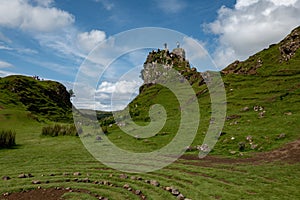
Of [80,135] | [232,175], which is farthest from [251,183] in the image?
[80,135]

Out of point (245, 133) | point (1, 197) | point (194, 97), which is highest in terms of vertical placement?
point (194, 97)

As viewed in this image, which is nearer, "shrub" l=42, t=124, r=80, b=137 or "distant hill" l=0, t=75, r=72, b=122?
"shrub" l=42, t=124, r=80, b=137

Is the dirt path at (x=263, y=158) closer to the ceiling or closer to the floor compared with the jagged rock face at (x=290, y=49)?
closer to the floor

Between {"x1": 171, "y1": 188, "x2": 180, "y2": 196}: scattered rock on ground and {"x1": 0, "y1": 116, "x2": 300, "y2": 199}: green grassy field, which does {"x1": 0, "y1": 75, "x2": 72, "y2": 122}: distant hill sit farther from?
{"x1": 171, "y1": 188, "x2": 180, "y2": 196}: scattered rock on ground

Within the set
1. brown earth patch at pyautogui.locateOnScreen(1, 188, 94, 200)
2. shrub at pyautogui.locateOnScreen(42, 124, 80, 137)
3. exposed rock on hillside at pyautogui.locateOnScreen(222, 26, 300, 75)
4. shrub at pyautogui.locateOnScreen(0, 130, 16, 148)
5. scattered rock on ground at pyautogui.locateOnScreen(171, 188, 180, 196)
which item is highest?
exposed rock on hillside at pyautogui.locateOnScreen(222, 26, 300, 75)

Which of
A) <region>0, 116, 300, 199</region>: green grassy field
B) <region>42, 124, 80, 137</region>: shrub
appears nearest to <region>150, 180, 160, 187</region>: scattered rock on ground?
<region>0, 116, 300, 199</region>: green grassy field

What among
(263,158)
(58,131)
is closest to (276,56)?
(263,158)

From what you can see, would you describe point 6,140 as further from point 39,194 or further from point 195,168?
point 195,168

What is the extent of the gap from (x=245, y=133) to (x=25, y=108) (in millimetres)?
110806

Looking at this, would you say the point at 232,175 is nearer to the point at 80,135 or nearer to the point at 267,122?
the point at 267,122

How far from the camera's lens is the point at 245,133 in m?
39.3

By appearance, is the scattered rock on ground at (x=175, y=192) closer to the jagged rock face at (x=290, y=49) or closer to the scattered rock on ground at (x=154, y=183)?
the scattered rock on ground at (x=154, y=183)

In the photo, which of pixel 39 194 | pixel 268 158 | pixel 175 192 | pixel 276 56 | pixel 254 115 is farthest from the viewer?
pixel 276 56

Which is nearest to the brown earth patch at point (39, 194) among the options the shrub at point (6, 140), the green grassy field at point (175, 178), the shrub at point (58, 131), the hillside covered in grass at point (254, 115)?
the green grassy field at point (175, 178)
